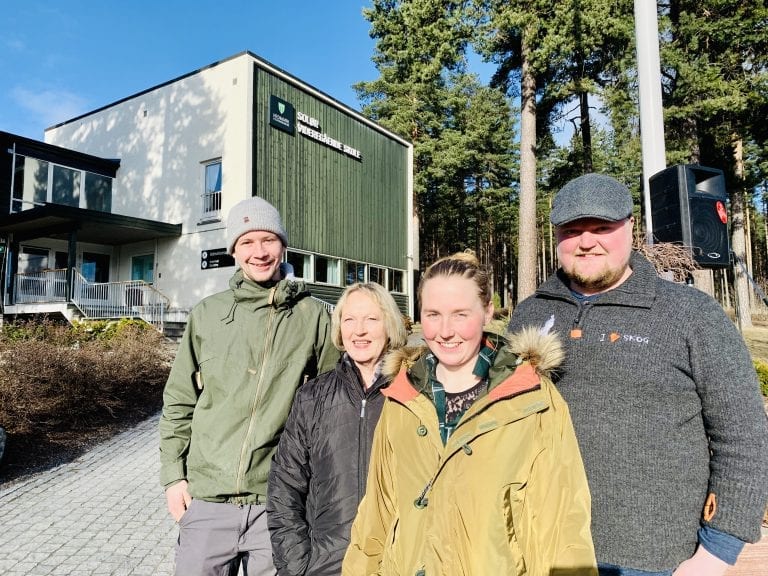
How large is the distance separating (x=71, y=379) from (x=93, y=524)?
12.7 feet

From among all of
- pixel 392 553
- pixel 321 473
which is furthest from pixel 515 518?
pixel 321 473

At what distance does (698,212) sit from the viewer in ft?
12.5

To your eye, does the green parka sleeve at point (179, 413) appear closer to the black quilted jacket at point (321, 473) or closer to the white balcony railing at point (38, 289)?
the black quilted jacket at point (321, 473)

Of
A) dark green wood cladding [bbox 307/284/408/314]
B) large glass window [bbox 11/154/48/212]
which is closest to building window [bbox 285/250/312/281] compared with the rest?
dark green wood cladding [bbox 307/284/408/314]

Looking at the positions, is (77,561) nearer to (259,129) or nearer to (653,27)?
(653,27)

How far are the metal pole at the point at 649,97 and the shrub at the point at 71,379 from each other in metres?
7.72

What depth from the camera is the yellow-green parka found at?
1551 millimetres

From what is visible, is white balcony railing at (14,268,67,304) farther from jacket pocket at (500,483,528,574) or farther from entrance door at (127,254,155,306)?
jacket pocket at (500,483,528,574)

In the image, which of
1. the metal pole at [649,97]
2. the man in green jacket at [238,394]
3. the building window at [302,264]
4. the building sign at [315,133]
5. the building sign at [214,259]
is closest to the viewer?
the man in green jacket at [238,394]

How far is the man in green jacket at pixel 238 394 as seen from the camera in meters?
2.42

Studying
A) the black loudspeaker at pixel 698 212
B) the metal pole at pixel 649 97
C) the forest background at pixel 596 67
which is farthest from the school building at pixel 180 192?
the black loudspeaker at pixel 698 212

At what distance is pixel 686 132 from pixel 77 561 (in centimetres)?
2033

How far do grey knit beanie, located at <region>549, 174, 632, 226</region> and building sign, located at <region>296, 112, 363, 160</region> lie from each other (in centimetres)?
1852

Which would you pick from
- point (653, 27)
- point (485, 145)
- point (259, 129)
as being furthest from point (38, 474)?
point (485, 145)
